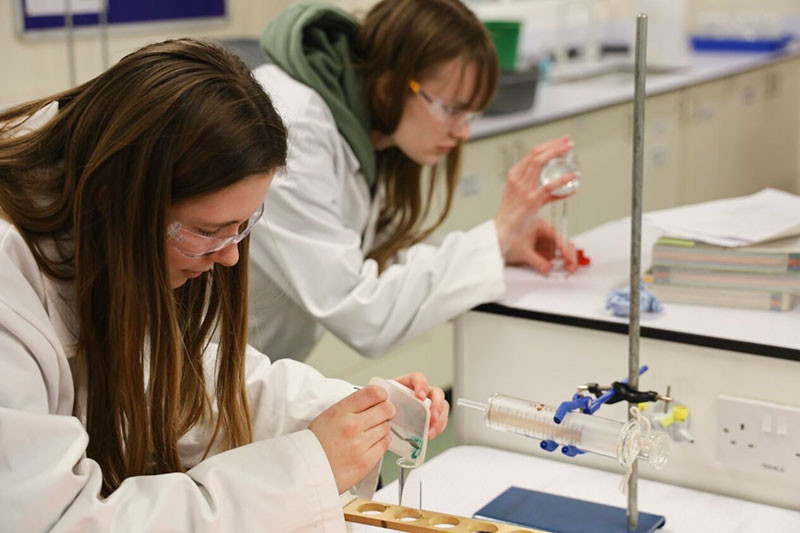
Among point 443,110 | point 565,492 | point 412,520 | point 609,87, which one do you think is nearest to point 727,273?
point 565,492

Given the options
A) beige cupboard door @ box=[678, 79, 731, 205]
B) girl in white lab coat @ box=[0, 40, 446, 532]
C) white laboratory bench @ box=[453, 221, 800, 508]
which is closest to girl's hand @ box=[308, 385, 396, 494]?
girl in white lab coat @ box=[0, 40, 446, 532]

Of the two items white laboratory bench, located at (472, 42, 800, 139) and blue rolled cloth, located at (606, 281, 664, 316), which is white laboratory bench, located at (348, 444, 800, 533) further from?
white laboratory bench, located at (472, 42, 800, 139)

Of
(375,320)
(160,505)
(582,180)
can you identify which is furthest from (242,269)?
(582,180)

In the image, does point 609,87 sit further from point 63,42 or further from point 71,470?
point 71,470

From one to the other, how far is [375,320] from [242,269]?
530 mm

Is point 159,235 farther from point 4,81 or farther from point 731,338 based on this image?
point 4,81

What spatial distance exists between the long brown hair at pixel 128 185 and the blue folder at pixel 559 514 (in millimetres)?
486

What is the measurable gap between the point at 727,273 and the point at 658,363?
21 cm

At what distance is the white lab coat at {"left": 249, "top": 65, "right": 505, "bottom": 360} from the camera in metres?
1.70

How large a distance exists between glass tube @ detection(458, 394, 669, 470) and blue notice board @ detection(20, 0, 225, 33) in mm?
2075

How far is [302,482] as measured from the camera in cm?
111

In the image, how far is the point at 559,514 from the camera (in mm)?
1395

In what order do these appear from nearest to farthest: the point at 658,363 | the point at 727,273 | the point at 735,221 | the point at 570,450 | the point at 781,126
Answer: the point at 570,450 → the point at 658,363 → the point at 727,273 → the point at 735,221 → the point at 781,126

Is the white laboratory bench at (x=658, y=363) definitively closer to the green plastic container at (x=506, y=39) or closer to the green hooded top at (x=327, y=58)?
the green hooded top at (x=327, y=58)
